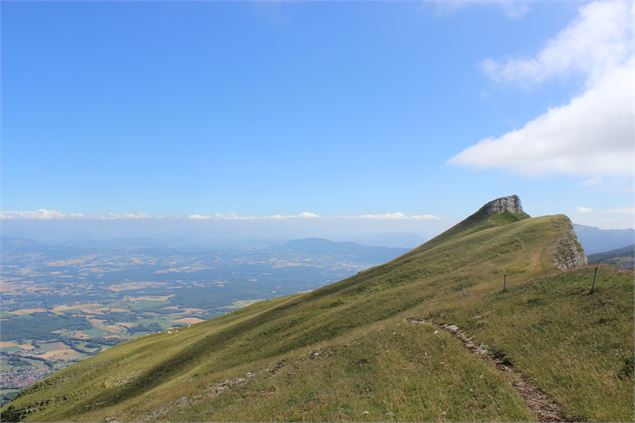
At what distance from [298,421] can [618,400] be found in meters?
13.9

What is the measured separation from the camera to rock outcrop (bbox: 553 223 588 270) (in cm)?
4528

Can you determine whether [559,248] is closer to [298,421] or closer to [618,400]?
[618,400]

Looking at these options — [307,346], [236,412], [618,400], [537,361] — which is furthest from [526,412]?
[307,346]

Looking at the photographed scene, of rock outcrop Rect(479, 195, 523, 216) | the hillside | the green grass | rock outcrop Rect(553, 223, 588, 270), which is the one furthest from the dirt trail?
rock outcrop Rect(479, 195, 523, 216)

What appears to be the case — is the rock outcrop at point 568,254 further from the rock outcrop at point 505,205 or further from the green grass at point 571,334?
the rock outcrop at point 505,205

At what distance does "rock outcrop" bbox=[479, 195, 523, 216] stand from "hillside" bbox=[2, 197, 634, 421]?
2712cm

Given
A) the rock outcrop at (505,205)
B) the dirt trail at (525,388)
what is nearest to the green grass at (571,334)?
the dirt trail at (525,388)

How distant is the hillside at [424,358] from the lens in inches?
663

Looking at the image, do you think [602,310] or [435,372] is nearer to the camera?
[435,372]

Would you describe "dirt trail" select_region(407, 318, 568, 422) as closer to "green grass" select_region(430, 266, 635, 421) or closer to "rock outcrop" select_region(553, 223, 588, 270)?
"green grass" select_region(430, 266, 635, 421)

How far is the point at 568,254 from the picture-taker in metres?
47.8

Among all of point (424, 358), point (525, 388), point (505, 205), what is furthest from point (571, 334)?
point (505, 205)

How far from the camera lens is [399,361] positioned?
75.0 feet

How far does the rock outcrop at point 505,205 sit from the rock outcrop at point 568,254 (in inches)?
1125
